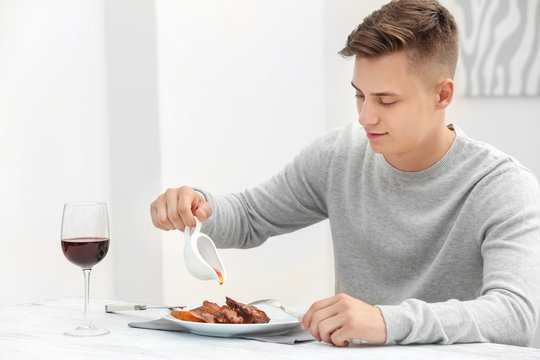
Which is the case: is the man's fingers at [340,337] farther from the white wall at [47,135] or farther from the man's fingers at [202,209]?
the white wall at [47,135]

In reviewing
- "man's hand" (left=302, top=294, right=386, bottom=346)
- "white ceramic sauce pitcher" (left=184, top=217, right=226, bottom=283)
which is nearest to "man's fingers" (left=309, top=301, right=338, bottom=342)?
"man's hand" (left=302, top=294, right=386, bottom=346)

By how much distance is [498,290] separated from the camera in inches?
52.2

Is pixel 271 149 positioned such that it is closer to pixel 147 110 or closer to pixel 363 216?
pixel 147 110

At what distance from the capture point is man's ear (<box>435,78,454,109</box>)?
1669 mm

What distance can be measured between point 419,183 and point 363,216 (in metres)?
0.16

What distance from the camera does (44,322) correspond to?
4.79 ft

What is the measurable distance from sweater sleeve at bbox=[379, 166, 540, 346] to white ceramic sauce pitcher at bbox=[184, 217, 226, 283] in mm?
373

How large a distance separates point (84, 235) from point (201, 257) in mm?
235

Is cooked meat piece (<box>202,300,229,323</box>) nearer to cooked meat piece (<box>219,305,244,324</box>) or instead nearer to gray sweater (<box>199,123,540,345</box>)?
cooked meat piece (<box>219,305,244,324</box>)

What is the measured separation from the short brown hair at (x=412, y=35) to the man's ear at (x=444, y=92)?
3cm

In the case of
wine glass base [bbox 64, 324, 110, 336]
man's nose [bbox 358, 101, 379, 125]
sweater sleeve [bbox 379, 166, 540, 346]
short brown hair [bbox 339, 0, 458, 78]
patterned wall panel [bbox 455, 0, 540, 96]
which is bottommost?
wine glass base [bbox 64, 324, 110, 336]

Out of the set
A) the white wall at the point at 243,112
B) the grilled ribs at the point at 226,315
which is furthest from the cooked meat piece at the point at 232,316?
the white wall at the point at 243,112

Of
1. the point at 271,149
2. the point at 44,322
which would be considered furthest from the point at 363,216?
the point at 271,149

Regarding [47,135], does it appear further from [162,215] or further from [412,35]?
[412,35]
